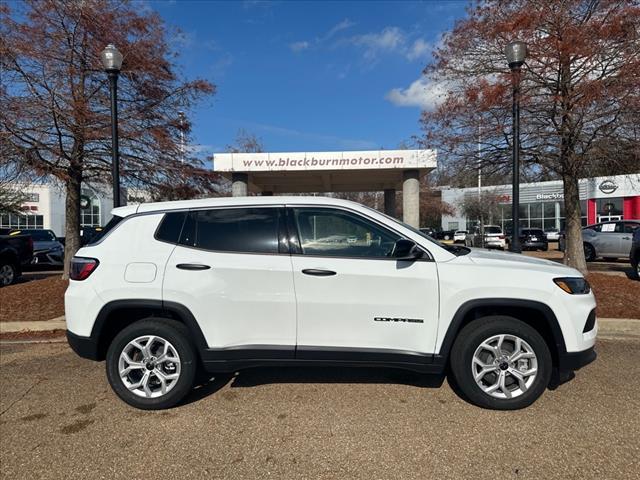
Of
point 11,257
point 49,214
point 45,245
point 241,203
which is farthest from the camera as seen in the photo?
point 49,214

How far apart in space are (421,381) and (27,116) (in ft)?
27.5

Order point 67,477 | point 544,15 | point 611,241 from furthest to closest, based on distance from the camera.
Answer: point 611,241
point 544,15
point 67,477

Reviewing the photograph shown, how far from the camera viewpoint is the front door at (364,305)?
3.66m

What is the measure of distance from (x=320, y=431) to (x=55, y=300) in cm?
→ 684

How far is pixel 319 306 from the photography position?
369 cm

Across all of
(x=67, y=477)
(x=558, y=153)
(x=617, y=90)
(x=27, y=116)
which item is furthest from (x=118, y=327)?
(x=558, y=153)

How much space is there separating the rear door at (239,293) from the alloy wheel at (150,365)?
38 centimetres

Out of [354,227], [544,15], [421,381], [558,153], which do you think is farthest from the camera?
[558,153]

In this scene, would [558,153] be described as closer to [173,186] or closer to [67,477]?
[173,186]

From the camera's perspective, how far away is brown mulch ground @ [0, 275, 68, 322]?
7273 millimetres

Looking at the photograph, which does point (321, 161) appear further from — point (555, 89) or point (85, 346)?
point (85, 346)

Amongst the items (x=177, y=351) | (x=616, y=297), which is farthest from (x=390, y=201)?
(x=177, y=351)

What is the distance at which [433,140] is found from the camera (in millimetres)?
9617

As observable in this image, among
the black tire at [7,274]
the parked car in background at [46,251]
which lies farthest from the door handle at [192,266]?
the parked car in background at [46,251]
